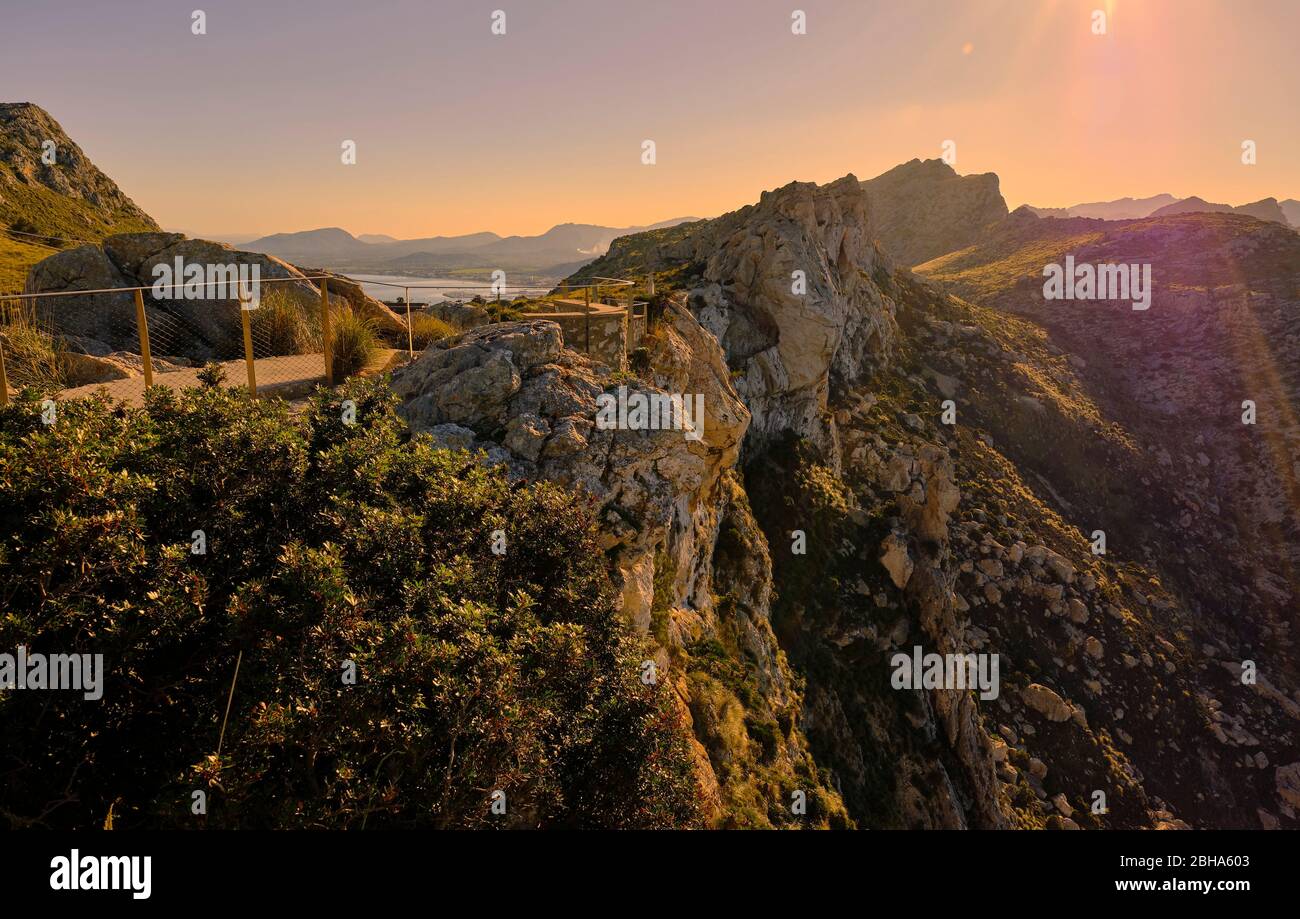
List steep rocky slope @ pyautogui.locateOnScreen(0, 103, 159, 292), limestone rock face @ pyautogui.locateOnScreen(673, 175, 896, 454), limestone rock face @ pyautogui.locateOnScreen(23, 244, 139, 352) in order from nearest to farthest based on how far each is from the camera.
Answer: limestone rock face @ pyautogui.locateOnScreen(23, 244, 139, 352), limestone rock face @ pyautogui.locateOnScreen(673, 175, 896, 454), steep rocky slope @ pyautogui.locateOnScreen(0, 103, 159, 292)

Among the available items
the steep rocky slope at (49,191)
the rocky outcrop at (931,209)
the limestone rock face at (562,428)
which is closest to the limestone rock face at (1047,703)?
the limestone rock face at (562,428)

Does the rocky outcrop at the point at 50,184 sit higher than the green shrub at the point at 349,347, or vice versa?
the rocky outcrop at the point at 50,184

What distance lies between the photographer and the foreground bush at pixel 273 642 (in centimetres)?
372

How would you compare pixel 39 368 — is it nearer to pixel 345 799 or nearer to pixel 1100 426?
pixel 345 799

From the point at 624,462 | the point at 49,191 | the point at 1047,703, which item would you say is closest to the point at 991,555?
the point at 1047,703

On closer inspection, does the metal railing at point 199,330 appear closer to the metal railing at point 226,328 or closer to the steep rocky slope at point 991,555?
the metal railing at point 226,328

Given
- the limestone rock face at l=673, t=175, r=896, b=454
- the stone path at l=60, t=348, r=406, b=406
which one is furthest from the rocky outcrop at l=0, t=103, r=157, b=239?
the limestone rock face at l=673, t=175, r=896, b=454

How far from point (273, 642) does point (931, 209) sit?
157m

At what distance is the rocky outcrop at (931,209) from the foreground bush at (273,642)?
129470 mm

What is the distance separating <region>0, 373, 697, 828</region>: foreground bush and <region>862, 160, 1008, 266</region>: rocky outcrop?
129 metres

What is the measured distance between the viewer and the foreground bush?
12.2 ft

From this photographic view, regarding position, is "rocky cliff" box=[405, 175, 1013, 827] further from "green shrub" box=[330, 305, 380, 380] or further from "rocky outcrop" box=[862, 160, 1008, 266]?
"rocky outcrop" box=[862, 160, 1008, 266]

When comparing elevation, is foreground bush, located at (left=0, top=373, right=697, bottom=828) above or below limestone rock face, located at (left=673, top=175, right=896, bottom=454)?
below
